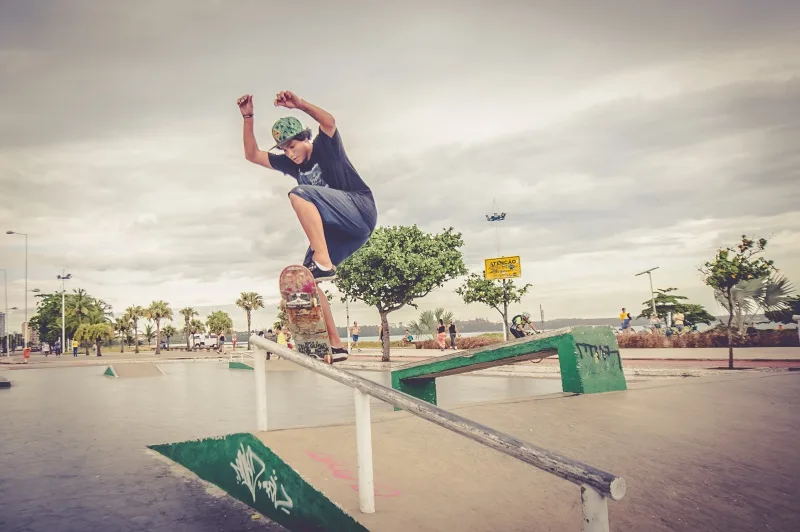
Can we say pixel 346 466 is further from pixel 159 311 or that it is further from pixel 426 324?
pixel 159 311

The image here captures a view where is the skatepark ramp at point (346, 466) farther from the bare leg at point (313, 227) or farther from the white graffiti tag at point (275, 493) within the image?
the bare leg at point (313, 227)

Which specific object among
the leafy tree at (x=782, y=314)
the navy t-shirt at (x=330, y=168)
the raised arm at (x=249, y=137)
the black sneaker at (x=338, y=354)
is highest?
the raised arm at (x=249, y=137)

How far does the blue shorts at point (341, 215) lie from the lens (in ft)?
19.5

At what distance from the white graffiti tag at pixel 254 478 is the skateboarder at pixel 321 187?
68.2 inches

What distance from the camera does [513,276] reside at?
34.5 m

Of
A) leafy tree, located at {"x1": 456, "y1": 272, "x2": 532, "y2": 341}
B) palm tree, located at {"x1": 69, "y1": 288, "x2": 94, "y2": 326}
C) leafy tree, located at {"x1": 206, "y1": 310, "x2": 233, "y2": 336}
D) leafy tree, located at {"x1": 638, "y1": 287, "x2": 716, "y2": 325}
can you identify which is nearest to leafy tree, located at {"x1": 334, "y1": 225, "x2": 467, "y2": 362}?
leafy tree, located at {"x1": 456, "y1": 272, "x2": 532, "y2": 341}

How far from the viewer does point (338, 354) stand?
5695 millimetres

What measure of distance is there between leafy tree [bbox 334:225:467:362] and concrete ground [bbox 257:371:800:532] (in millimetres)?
19098

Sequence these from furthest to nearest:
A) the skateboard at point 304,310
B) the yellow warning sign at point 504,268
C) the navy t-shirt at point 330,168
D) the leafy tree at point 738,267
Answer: the yellow warning sign at point 504,268 < the leafy tree at point 738,267 < the navy t-shirt at point 330,168 < the skateboard at point 304,310

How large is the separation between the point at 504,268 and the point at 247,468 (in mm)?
32142

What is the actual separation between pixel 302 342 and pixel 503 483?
8.84 ft

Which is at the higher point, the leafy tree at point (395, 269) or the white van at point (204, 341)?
the leafy tree at point (395, 269)

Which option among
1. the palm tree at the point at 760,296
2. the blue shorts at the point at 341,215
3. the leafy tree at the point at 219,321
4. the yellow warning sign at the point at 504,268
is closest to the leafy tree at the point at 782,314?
the palm tree at the point at 760,296

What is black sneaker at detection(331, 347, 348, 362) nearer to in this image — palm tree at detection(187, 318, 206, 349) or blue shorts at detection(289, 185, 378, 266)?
blue shorts at detection(289, 185, 378, 266)
